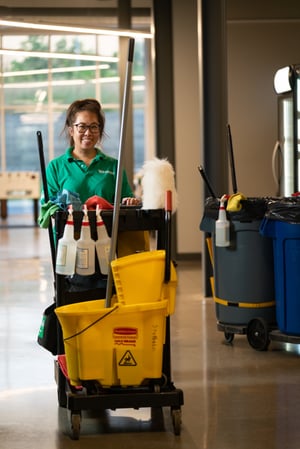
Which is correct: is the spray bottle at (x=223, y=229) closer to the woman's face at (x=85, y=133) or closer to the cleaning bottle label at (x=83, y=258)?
the woman's face at (x=85, y=133)

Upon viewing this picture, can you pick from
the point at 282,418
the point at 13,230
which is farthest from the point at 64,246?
the point at 13,230

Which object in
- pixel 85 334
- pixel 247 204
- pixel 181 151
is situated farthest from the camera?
pixel 181 151

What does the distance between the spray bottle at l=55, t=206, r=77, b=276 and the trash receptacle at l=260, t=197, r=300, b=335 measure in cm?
191

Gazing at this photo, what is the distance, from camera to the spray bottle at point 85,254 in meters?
3.86

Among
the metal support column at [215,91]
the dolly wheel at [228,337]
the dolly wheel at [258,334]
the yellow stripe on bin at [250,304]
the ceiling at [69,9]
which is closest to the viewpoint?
the dolly wheel at [258,334]

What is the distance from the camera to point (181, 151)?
11141mm

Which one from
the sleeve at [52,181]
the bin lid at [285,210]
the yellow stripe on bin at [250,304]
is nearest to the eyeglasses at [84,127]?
the sleeve at [52,181]

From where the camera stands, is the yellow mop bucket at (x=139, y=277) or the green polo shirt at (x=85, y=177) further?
the green polo shirt at (x=85, y=177)

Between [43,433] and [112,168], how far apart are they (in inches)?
52.7

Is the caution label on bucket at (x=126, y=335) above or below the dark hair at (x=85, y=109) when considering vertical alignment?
below

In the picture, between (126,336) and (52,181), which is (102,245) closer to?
(126,336)

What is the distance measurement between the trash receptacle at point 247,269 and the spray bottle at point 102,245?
6.38ft

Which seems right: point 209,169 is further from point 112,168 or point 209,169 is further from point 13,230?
point 13,230

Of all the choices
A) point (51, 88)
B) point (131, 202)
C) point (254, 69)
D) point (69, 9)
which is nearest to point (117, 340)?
point (131, 202)
